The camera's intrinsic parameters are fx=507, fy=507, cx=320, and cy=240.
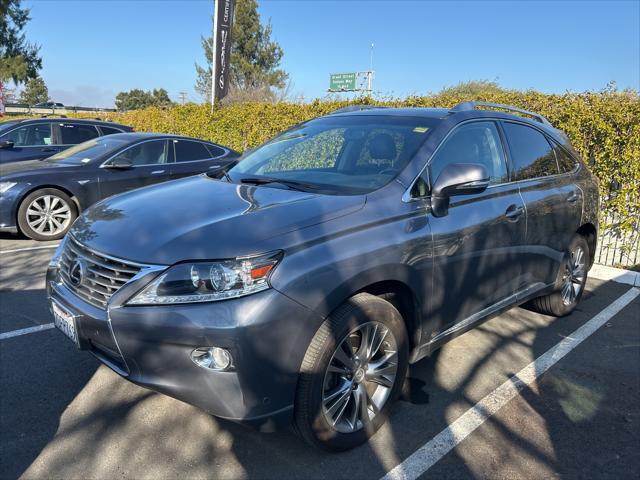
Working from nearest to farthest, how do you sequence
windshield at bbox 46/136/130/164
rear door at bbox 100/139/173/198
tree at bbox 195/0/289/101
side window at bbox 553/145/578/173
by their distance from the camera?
side window at bbox 553/145/578/173 < rear door at bbox 100/139/173/198 < windshield at bbox 46/136/130/164 < tree at bbox 195/0/289/101

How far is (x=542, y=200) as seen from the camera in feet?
12.9

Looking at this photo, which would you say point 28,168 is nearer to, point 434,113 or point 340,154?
point 340,154

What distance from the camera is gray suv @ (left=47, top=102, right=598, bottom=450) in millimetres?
2250

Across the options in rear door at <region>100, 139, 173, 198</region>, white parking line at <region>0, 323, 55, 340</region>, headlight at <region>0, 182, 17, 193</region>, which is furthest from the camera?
rear door at <region>100, 139, 173, 198</region>

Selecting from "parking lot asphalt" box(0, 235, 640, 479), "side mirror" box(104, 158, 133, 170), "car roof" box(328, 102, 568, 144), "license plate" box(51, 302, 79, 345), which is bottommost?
"parking lot asphalt" box(0, 235, 640, 479)

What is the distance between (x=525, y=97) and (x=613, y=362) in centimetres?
485

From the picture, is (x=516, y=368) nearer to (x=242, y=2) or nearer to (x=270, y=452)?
(x=270, y=452)

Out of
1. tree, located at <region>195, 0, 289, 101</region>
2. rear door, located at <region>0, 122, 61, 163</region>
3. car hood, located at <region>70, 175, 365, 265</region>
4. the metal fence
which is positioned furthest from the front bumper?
tree, located at <region>195, 0, 289, 101</region>

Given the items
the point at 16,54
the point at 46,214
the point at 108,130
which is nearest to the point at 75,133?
the point at 108,130

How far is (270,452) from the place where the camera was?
2691 millimetres

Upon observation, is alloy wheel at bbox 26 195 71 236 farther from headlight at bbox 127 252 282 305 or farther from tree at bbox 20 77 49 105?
tree at bbox 20 77 49 105

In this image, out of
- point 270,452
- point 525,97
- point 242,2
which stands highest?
point 242,2

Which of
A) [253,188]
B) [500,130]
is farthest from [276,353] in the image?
[500,130]

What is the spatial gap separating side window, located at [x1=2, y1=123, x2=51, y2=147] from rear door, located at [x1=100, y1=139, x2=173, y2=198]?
9.46ft
